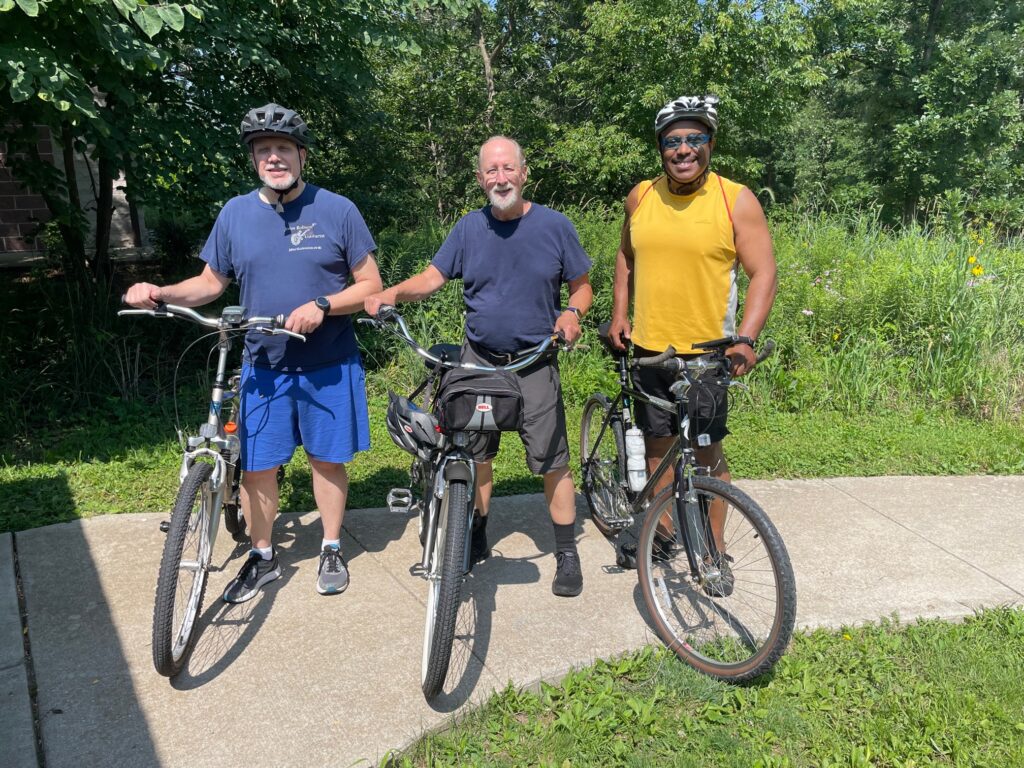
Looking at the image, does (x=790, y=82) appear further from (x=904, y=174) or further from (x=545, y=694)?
(x=545, y=694)

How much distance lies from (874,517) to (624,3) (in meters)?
14.9

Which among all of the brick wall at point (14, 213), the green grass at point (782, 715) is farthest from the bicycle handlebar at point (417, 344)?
the brick wall at point (14, 213)

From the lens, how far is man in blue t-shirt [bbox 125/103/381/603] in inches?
125

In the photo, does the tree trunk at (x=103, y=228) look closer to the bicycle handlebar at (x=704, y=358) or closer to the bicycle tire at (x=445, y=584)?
the bicycle tire at (x=445, y=584)

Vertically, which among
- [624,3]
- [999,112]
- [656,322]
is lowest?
[656,322]

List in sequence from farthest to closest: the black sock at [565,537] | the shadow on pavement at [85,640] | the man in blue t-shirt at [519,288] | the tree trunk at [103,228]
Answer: the tree trunk at [103,228], the black sock at [565,537], the man in blue t-shirt at [519,288], the shadow on pavement at [85,640]

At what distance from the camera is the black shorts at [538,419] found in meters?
3.47

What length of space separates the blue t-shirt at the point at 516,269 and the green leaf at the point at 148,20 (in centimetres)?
213

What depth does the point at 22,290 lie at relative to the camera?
23.3ft

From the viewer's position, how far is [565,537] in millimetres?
3725

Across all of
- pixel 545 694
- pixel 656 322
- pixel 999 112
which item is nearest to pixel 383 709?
pixel 545 694

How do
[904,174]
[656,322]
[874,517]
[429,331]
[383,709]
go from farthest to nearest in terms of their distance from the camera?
[904,174] → [429,331] → [874,517] → [656,322] → [383,709]

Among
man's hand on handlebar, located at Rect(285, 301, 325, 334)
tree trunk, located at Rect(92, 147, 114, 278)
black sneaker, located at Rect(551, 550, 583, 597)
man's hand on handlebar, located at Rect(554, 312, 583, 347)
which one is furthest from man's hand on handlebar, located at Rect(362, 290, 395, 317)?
tree trunk, located at Rect(92, 147, 114, 278)

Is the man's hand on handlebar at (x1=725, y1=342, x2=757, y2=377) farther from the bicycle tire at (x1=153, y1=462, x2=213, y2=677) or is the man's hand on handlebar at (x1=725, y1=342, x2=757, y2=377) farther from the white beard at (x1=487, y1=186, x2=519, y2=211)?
the bicycle tire at (x1=153, y1=462, x2=213, y2=677)
